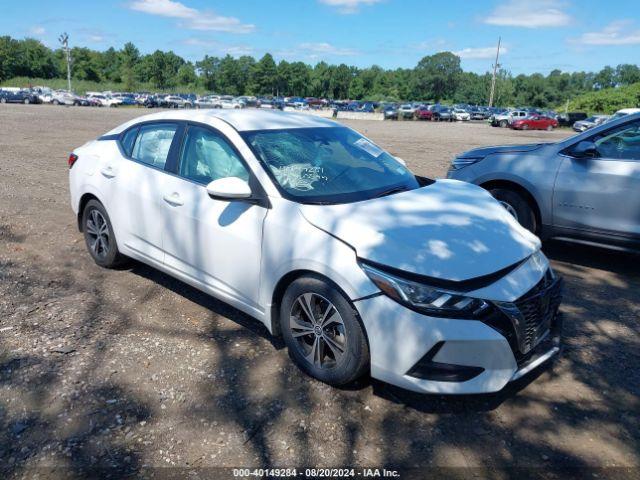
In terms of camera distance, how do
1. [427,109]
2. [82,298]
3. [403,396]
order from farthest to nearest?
[427,109], [82,298], [403,396]

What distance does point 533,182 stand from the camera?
5.73 meters

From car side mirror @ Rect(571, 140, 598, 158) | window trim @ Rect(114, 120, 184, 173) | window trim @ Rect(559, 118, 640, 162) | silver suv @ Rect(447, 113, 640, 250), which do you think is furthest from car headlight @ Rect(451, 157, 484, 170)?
window trim @ Rect(114, 120, 184, 173)

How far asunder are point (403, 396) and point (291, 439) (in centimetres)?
81

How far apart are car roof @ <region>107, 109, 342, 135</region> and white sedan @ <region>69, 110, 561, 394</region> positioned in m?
0.02

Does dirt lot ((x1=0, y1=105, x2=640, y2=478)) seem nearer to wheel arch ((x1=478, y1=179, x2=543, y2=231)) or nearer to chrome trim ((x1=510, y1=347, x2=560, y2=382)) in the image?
chrome trim ((x1=510, y1=347, x2=560, y2=382))

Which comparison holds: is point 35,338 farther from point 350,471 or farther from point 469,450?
point 469,450

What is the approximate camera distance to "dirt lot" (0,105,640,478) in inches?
109

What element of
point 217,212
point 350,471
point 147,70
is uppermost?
point 147,70

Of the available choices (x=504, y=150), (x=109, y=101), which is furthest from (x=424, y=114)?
(x=504, y=150)

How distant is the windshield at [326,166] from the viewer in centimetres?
369

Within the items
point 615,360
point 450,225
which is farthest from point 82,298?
point 615,360

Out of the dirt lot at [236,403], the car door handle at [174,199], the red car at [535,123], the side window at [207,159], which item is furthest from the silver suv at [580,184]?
the red car at [535,123]

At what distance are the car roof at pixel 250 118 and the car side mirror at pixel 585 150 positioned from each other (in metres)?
2.56

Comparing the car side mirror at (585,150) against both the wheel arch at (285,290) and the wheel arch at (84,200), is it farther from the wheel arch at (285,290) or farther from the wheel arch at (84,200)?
the wheel arch at (84,200)
